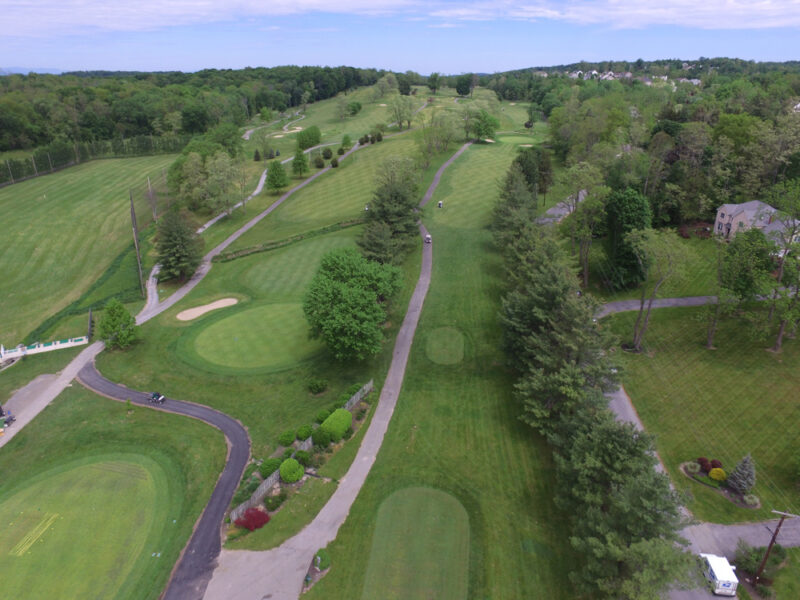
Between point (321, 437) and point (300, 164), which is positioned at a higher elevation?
point (300, 164)

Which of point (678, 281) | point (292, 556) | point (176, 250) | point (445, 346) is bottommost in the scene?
point (292, 556)

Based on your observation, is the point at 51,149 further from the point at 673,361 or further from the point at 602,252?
the point at 673,361

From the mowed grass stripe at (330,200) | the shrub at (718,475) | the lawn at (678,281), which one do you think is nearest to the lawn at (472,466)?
the shrub at (718,475)

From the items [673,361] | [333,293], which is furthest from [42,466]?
[673,361]

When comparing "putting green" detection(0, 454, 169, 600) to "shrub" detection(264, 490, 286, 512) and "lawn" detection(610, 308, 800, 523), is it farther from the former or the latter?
"lawn" detection(610, 308, 800, 523)

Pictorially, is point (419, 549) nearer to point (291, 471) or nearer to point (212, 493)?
point (291, 471)

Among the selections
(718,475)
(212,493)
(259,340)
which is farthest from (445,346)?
(212,493)

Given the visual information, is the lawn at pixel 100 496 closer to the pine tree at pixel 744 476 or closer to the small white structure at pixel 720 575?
the small white structure at pixel 720 575
